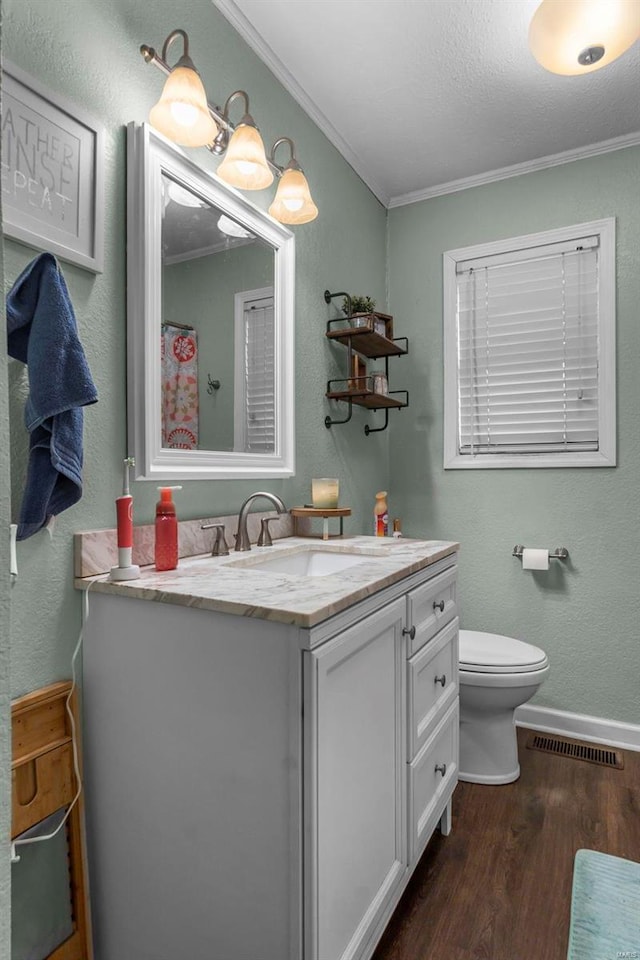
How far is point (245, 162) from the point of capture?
1.62m

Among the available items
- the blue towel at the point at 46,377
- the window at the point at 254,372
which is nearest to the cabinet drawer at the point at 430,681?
the window at the point at 254,372

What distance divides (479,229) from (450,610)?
6.28ft

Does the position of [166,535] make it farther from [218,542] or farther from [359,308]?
[359,308]

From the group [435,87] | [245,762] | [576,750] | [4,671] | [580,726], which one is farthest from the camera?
[580,726]

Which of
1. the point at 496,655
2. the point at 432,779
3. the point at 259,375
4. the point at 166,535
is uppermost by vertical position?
the point at 259,375

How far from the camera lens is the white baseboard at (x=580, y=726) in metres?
2.39

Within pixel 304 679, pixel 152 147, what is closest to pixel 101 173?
pixel 152 147

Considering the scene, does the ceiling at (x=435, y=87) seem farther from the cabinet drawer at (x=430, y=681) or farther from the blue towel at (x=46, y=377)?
the cabinet drawer at (x=430, y=681)

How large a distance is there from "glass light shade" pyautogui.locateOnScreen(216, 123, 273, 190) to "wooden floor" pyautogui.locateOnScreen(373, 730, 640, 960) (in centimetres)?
208

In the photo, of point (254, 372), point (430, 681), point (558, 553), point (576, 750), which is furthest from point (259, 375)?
point (576, 750)

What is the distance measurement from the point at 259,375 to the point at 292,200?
581 mm

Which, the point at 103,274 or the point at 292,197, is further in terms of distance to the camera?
the point at 292,197

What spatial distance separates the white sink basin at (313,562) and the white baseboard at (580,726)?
1.41 metres

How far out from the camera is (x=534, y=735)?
98.7 inches
